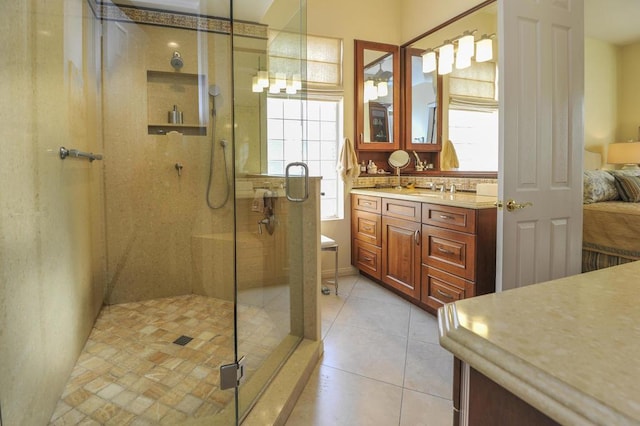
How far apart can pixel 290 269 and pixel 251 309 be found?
0.36 metres

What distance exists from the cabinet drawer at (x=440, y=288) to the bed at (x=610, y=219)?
97 centimetres

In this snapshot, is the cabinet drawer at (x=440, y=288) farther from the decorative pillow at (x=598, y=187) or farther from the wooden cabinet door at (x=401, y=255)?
the decorative pillow at (x=598, y=187)

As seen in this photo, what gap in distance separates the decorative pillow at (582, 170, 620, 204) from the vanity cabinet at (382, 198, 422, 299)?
1.20 meters

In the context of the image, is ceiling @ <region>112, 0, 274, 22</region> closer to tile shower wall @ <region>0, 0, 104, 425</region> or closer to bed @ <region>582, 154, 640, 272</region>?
tile shower wall @ <region>0, 0, 104, 425</region>

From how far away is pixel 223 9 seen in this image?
3.06m

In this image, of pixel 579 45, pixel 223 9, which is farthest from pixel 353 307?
pixel 223 9

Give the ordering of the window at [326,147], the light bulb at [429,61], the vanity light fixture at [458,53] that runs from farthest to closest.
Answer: the window at [326,147] → the light bulb at [429,61] → the vanity light fixture at [458,53]

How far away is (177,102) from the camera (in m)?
3.09

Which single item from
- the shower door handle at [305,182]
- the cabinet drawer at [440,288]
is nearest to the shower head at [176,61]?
the shower door handle at [305,182]

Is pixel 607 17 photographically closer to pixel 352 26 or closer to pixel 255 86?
pixel 352 26

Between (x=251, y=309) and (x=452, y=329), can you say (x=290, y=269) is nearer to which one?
(x=251, y=309)

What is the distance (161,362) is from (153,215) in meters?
1.41

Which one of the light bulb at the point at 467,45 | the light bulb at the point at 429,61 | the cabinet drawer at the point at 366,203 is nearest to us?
the light bulb at the point at 467,45

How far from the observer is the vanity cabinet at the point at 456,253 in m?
2.29
